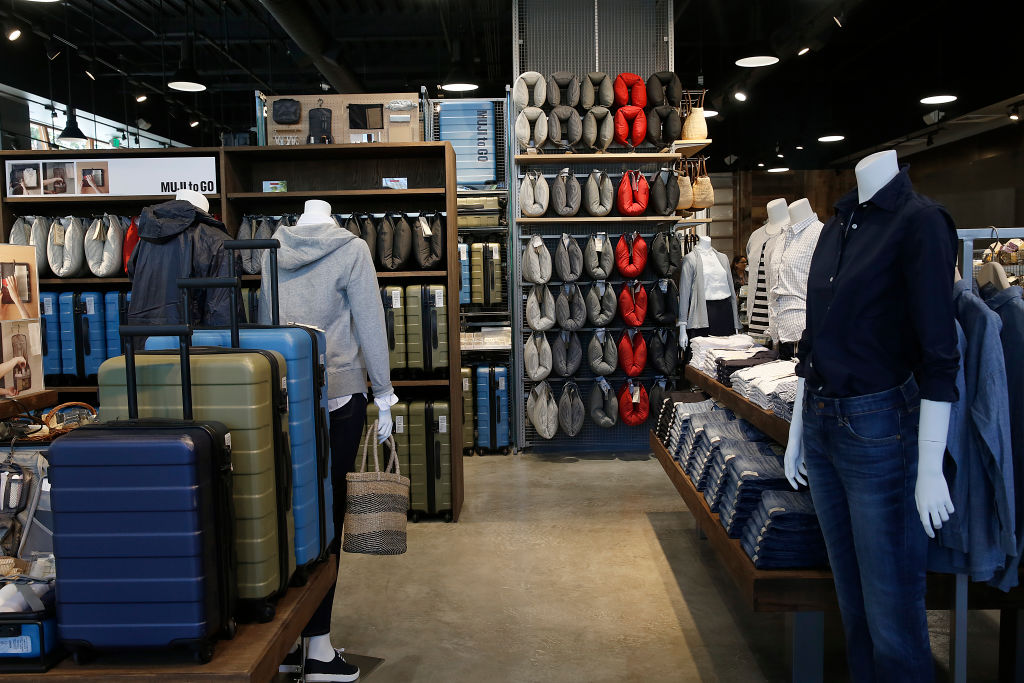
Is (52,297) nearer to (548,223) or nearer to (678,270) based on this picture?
(548,223)

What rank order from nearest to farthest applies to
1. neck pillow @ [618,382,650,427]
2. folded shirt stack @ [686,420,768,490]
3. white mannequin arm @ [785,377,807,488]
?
white mannequin arm @ [785,377,807,488] < folded shirt stack @ [686,420,768,490] < neck pillow @ [618,382,650,427]

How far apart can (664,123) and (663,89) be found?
320 millimetres

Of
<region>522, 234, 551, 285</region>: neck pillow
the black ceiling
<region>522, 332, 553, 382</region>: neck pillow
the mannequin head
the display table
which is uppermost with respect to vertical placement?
the black ceiling

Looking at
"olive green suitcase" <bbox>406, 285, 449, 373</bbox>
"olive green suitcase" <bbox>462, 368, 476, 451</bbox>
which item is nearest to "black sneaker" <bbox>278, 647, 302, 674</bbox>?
"olive green suitcase" <bbox>406, 285, 449, 373</bbox>

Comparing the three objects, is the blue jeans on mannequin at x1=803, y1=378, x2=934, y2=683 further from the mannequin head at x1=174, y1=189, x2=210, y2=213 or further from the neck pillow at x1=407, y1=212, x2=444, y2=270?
the neck pillow at x1=407, y1=212, x2=444, y2=270

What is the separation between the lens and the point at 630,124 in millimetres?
6418

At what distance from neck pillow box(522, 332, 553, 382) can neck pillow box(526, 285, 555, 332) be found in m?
0.12

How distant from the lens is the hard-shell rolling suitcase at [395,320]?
4.82 m

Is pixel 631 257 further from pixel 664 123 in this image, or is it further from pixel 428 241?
pixel 428 241

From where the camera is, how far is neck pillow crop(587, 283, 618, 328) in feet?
20.8

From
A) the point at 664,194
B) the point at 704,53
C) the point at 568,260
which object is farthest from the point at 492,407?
the point at 704,53

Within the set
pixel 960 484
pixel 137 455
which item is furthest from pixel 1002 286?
pixel 137 455

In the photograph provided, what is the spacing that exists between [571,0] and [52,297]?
15.7 ft

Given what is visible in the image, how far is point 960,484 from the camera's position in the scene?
2.24 metres
